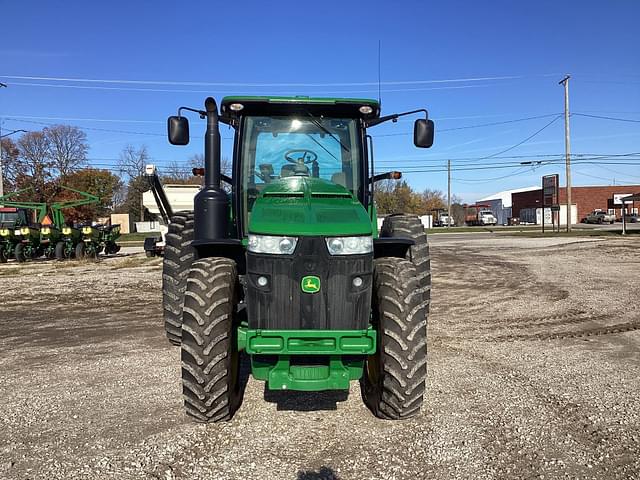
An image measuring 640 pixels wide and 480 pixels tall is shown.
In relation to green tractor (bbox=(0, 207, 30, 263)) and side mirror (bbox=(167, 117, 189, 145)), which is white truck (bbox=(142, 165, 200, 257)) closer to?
green tractor (bbox=(0, 207, 30, 263))

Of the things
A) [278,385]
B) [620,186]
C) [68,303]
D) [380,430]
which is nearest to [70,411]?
[278,385]

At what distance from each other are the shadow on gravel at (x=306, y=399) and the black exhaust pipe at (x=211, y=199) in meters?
1.50

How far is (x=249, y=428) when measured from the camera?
3.91 metres

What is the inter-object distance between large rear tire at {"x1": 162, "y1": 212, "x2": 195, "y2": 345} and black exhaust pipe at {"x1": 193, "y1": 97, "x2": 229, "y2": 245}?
118cm

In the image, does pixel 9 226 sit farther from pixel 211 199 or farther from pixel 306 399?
pixel 306 399

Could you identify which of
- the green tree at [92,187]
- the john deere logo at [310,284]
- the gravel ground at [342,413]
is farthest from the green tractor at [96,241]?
the green tree at [92,187]

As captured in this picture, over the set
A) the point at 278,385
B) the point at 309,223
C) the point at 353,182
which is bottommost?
the point at 278,385

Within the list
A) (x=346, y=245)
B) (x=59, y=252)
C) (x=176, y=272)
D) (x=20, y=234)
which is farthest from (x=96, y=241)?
(x=346, y=245)

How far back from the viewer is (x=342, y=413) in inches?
166

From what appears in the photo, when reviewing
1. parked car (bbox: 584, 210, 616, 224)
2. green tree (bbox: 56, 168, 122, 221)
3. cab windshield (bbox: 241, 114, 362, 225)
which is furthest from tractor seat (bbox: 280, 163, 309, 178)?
parked car (bbox: 584, 210, 616, 224)

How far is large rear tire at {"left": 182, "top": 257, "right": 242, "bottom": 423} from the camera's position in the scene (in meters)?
3.74

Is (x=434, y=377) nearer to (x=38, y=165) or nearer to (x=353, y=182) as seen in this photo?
(x=353, y=182)

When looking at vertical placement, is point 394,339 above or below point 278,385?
above

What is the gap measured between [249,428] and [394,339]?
1.29 m
